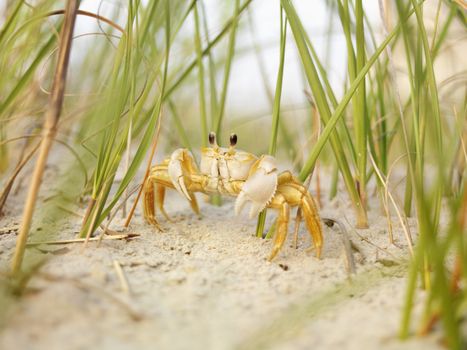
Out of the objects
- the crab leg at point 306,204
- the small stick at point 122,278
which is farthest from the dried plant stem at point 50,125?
the crab leg at point 306,204

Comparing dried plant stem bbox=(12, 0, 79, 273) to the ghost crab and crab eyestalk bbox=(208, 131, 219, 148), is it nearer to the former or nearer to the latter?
the ghost crab

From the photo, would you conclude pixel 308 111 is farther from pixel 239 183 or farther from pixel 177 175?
pixel 177 175

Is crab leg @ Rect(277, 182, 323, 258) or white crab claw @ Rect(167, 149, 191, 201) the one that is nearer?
crab leg @ Rect(277, 182, 323, 258)

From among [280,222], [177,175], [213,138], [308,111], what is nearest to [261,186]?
[280,222]

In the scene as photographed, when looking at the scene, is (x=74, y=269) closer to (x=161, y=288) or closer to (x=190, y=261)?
(x=161, y=288)

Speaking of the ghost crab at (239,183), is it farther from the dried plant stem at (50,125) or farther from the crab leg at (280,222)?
the dried plant stem at (50,125)

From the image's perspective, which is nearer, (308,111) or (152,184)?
(152,184)

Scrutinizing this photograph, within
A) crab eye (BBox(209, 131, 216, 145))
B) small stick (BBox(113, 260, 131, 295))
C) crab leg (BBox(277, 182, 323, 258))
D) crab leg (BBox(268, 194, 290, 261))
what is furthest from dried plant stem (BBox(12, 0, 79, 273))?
crab eye (BBox(209, 131, 216, 145))
